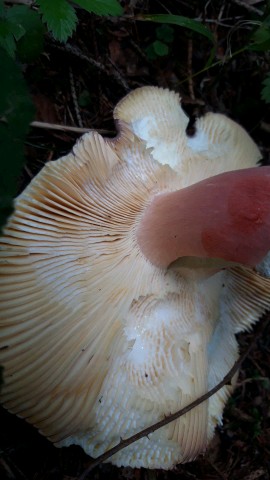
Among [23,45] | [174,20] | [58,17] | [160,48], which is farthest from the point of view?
[160,48]

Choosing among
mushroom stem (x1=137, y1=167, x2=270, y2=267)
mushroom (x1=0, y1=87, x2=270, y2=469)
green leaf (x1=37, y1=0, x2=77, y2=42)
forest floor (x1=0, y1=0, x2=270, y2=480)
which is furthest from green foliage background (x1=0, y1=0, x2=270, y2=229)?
mushroom stem (x1=137, y1=167, x2=270, y2=267)

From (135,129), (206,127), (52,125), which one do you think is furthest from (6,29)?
(206,127)

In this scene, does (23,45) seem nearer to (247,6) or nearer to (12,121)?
(12,121)

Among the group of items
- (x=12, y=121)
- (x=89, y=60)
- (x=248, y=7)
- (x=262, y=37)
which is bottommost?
(x=12, y=121)

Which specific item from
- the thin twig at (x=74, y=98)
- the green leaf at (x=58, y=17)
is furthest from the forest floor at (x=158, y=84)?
the green leaf at (x=58, y=17)

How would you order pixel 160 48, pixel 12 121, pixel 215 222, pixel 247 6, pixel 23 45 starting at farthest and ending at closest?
pixel 247 6
pixel 160 48
pixel 23 45
pixel 215 222
pixel 12 121

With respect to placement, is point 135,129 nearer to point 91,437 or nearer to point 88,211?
point 88,211

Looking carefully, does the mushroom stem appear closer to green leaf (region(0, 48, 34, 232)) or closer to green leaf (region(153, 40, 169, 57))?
green leaf (region(0, 48, 34, 232))

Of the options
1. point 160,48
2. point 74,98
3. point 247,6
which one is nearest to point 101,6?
point 74,98
